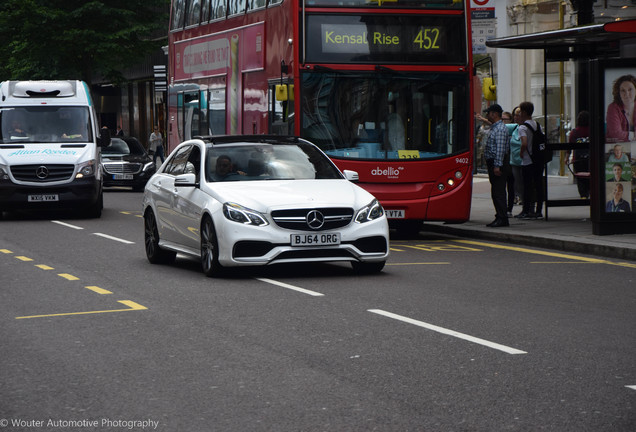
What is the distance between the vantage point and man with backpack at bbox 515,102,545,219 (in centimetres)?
2023

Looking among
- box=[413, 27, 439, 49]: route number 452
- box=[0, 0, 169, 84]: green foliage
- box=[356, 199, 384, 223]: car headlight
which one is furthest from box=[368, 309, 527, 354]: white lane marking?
box=[0, 0, 169, 84]: green foliage

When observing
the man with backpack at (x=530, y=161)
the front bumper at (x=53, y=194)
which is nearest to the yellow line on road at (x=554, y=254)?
the man with backpack at (x=530, y=161)

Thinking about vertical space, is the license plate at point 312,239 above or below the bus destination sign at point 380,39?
below

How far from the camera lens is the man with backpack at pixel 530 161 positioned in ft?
66.4

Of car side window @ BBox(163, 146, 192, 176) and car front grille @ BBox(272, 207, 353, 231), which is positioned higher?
car side window @ BBox(163, 146, 192, 176)

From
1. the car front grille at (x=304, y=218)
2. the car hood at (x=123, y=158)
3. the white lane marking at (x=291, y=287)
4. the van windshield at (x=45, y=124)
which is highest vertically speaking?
the van windshield at (x=45, y=124)

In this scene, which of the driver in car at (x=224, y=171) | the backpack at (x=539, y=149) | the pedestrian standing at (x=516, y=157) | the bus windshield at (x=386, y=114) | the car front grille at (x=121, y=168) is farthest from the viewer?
the car front grille at (x=121, y=168)

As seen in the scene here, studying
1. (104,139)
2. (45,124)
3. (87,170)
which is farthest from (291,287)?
(45,124)

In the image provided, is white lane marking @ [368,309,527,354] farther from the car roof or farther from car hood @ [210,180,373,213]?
the car roof

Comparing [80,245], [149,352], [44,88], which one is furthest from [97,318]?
[44,88]

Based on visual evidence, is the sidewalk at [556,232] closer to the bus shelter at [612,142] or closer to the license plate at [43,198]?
the bus shelter at [612,142]

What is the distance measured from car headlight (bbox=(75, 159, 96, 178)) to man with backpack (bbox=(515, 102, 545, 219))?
26.4ft

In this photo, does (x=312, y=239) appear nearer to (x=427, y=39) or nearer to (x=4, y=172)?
(x=427, y=39)

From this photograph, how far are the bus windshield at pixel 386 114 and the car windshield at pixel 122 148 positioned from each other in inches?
674
